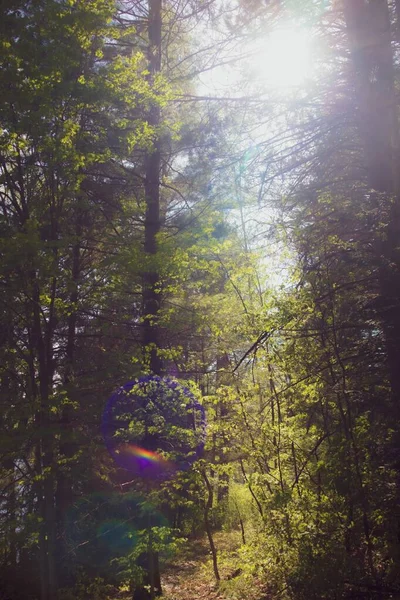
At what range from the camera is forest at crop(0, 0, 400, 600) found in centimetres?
561

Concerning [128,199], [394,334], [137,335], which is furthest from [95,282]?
Answer: [394,334]

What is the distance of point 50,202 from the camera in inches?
271

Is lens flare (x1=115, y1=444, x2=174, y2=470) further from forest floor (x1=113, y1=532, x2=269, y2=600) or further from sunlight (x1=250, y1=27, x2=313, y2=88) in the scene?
sunlight (x1=250, y1=27, x2=313, y2=88)

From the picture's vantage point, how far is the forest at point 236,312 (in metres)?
5.61

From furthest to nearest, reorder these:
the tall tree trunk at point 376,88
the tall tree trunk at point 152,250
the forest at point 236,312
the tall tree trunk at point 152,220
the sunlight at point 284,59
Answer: the tall tree trunk at point 152,220
the tall tree trunk at point 152,250
the sunlight at point 284,59
the tall tree trunk at point 376,88
the forest at point 236,312

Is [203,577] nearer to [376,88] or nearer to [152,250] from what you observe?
[152,250]

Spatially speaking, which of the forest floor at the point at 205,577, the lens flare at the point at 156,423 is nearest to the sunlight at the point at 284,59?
the lens flare at the point at 156,423

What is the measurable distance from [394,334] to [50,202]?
4904 millimetres

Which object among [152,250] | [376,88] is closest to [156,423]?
[152,250]

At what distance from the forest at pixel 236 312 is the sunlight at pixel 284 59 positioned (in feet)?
0.07

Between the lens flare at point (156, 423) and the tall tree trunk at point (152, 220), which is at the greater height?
the tall tree trunk at point (152, 220)

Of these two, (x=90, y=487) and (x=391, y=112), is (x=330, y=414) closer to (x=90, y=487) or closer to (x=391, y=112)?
(x=391, y=112)

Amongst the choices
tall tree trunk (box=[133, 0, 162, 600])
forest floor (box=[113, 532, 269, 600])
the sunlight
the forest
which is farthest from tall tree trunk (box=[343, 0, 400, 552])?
forest floor (box=[113, 532, 269, 600])

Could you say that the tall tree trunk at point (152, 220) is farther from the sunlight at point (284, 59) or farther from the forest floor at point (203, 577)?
the forest floor at point (203, 577)
